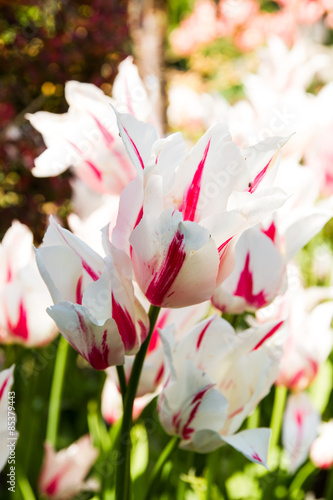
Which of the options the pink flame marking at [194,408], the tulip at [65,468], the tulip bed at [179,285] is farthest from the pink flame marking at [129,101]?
the tulip at [65,468]

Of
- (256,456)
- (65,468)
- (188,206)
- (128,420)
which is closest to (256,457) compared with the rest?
(256,456)

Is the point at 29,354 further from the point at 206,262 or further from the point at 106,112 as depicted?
the point at 206,262

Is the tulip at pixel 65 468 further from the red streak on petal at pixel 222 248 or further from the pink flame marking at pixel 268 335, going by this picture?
the red streak on petal at pixel 222 248

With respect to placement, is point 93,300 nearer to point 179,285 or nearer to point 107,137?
point 179,285

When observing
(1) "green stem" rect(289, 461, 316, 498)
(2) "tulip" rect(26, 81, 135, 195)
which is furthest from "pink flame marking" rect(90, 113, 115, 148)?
(1) "green stem" rect(289, 461, 316, 498)

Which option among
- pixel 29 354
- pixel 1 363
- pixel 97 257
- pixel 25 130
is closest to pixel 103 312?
pixel 97 257

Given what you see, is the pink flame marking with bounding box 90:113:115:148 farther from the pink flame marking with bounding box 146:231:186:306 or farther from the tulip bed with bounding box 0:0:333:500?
the pink flame marking with bounding box 146:231:186:306
